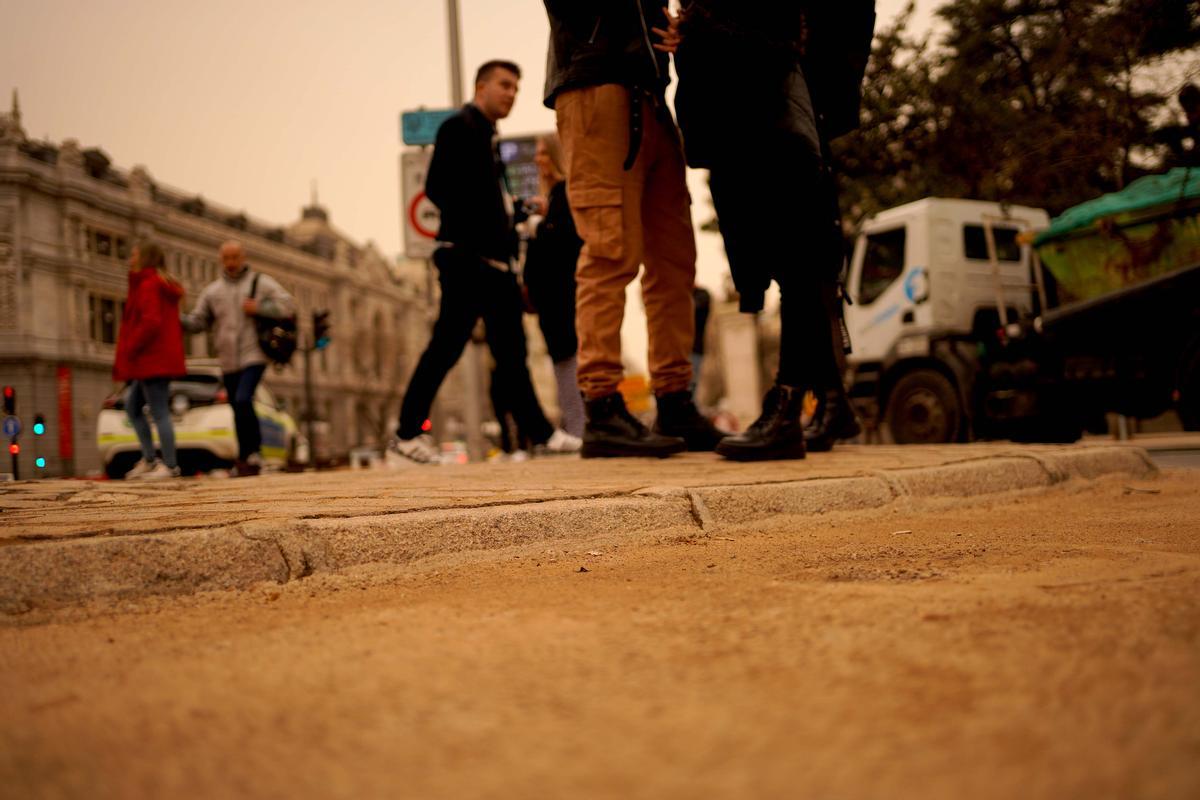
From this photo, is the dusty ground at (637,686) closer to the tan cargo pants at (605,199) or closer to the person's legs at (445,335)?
the tan cargo pants at (605,199)

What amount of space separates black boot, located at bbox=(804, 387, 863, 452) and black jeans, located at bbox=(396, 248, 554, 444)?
212 centimetres

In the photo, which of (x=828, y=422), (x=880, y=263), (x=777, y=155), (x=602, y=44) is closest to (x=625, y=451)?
(x=828, y=422)

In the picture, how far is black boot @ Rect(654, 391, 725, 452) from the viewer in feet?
14.8

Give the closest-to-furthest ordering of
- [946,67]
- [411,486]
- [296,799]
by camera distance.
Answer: [296,799] → [411,486] → [946,67]

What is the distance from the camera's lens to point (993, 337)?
990 centimetres

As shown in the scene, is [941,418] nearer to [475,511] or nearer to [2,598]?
[475,511]

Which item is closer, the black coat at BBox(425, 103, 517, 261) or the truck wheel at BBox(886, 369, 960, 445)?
the black coat at BBox(425, 103, 517, 261)

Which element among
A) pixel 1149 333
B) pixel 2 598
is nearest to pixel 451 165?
pixel 2 598

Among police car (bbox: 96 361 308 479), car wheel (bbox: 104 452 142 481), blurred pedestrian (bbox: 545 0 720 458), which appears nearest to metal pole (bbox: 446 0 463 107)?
police car (bbox: 96 361 308 479)

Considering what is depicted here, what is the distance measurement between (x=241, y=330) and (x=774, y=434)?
196 inches

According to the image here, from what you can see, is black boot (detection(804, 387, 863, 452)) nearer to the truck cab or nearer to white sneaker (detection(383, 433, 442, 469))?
white sneaker (detection(383, 433, 442, 469))

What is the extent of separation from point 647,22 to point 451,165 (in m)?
1.90

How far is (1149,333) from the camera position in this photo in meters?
7.96

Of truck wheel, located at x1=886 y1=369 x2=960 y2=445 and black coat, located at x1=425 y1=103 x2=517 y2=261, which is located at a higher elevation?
black coat, located at x1=425 y1=103 x2=517 y2=261
